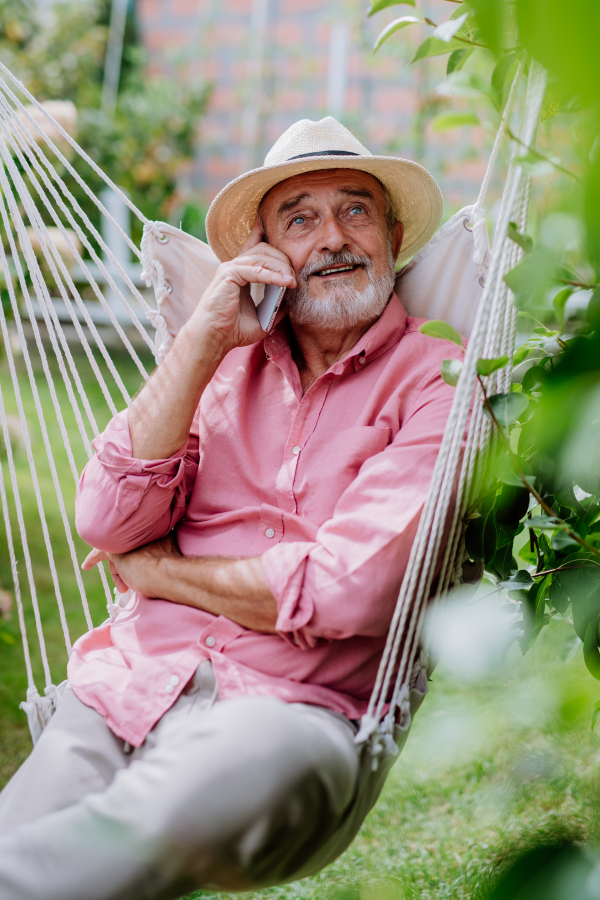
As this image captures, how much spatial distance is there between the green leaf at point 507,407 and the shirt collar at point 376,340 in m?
0.62

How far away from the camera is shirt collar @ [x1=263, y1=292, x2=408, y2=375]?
66.1 inches

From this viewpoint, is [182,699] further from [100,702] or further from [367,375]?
[367,375]

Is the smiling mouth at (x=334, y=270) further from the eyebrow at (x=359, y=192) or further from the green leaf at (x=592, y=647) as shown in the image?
the green leaf at (x=592, y=647)

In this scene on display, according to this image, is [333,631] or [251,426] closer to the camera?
[333,631]

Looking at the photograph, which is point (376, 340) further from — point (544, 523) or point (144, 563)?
point (544, 523)

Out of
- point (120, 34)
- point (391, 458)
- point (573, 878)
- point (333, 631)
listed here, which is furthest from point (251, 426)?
point (120, 34)

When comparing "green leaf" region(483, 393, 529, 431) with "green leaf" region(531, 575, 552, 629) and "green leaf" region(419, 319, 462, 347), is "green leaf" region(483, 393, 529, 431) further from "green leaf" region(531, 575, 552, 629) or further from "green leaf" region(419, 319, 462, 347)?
"green leaf" region(531, 575, 552, 629)

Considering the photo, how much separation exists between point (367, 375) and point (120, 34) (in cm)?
644

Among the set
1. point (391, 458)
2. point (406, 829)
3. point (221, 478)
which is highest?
point (391, 458)

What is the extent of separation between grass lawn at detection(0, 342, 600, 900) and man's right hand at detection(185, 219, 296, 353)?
0.77 meters

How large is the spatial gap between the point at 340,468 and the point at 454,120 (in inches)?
35.6

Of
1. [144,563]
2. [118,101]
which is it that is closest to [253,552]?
[144,563]

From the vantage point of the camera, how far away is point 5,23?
20.5 ft

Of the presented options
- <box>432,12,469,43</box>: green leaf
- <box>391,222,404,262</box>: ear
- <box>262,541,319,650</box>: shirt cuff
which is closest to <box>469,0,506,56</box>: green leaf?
<box>432,12,469,43</box>: green leaf
